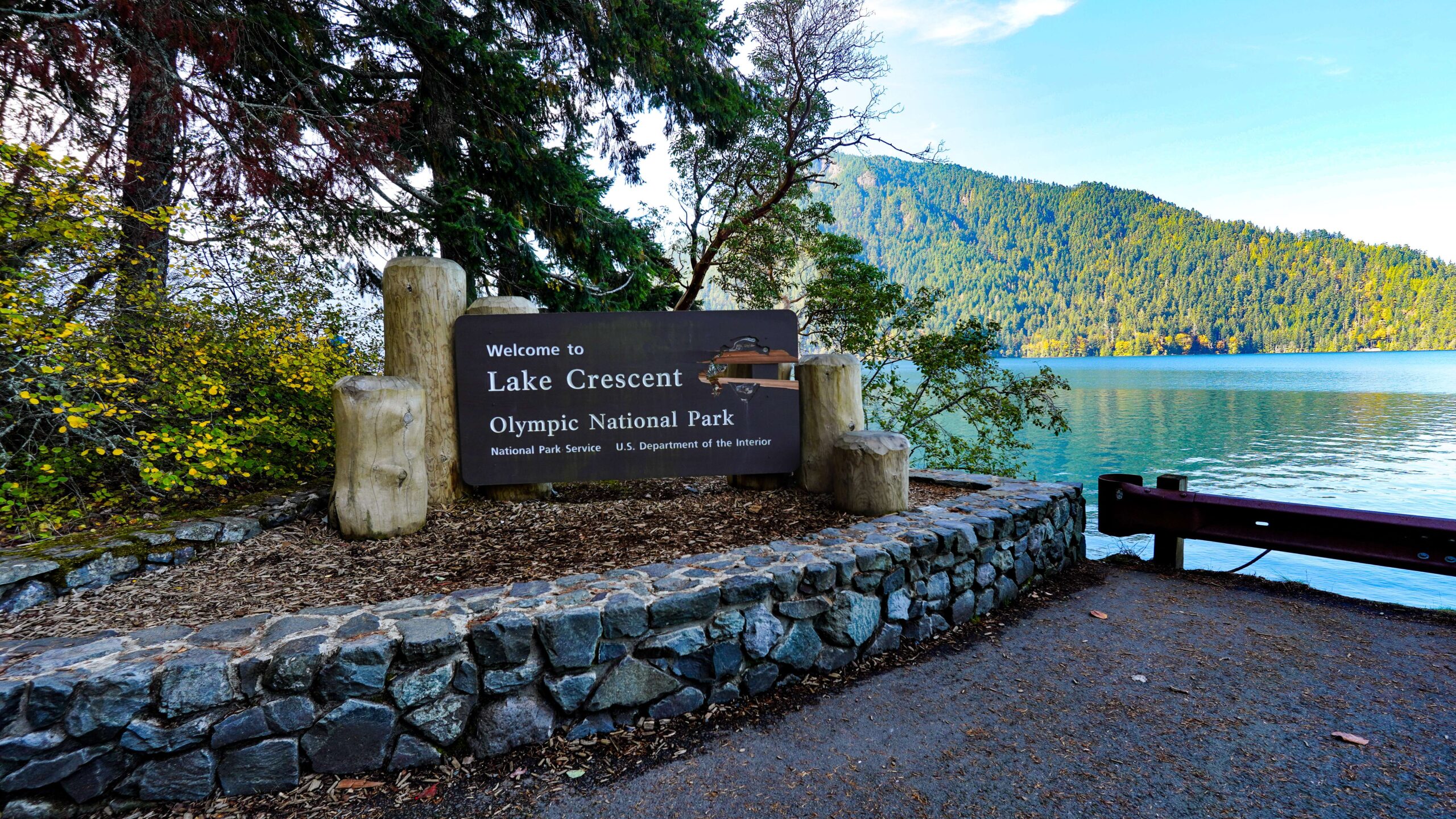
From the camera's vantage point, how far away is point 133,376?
4293 mm

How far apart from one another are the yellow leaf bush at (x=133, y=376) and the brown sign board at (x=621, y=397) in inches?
62.3

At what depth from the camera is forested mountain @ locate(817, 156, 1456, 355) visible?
261ft

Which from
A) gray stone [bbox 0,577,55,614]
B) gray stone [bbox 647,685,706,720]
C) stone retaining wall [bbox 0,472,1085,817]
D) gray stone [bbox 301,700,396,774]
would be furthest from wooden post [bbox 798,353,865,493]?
gray stone [bbox 0,577,55,614]

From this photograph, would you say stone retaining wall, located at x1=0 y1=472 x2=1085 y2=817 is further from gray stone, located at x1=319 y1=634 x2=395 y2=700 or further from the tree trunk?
the tree trunk

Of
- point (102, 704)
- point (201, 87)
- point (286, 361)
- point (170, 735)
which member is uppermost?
point (201, 87)

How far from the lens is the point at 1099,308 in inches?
3403

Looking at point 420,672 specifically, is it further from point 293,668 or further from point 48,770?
point 48,770

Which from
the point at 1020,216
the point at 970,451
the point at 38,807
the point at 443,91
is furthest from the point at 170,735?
the point at 1020,216

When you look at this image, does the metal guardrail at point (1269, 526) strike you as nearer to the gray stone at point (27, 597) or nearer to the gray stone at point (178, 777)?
the gray stone at point (178, 777)

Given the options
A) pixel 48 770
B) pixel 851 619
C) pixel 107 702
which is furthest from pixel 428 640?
pixel 851 619

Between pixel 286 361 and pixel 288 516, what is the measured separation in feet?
4.48

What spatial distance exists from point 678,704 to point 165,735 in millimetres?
1911

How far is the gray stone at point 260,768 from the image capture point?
226 cm

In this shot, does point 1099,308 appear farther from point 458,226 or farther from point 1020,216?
point 458,226
